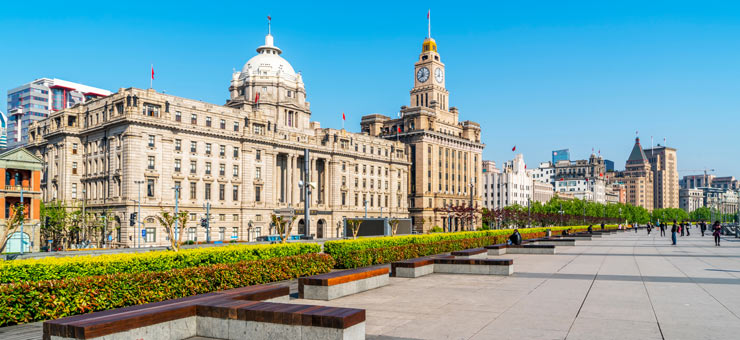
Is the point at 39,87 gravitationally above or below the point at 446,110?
above

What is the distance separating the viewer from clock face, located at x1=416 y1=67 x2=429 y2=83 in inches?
5463

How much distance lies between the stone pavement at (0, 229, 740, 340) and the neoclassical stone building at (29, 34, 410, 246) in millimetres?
58795

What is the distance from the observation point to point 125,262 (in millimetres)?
17000

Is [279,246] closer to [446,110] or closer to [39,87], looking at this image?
[446,110]

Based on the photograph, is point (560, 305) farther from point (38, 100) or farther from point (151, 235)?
point (38, 100)

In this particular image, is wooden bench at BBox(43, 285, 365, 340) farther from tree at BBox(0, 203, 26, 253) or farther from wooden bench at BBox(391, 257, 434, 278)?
tree at BBox(0, 203, 26, 253)

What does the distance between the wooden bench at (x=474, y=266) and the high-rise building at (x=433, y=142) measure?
10192cm

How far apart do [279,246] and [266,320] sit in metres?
13.0

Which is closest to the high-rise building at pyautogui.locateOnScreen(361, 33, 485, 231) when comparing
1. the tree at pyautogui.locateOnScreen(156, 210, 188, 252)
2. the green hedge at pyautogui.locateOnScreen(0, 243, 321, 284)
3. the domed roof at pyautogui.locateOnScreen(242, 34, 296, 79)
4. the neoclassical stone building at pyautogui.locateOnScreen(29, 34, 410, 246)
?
the neoclassical stone building at pyautogui.locateOnScreen(29, 34, 410, 246)

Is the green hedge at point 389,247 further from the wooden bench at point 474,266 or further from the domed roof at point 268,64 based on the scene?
the domed roof at point 268,64

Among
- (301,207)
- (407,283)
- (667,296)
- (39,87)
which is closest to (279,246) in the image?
(407,283)

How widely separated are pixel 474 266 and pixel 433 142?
4200 inches

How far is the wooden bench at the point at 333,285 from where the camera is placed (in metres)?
16.6

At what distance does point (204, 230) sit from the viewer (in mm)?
77812
